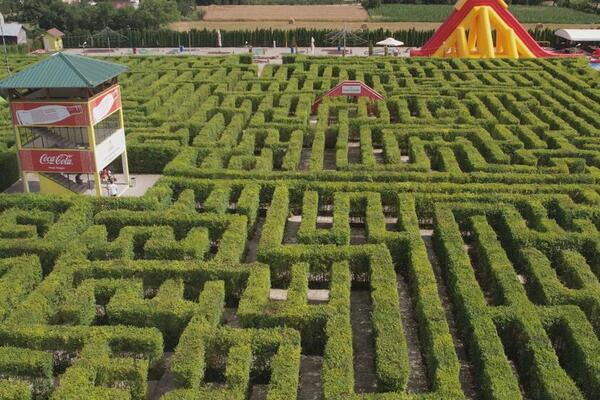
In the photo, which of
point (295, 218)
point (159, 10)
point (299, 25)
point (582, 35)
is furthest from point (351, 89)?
point (159, 10)

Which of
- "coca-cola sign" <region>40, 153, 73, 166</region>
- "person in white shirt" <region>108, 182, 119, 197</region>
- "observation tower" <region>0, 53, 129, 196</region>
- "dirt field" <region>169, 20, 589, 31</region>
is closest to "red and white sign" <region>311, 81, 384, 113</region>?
"observation tower" <region>0, 53, 129, 196</region>

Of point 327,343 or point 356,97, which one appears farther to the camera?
point 356,97

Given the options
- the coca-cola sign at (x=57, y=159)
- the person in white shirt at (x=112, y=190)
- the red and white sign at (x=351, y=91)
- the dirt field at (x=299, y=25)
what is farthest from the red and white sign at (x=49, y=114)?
the dirt field at (x=299, y=25)

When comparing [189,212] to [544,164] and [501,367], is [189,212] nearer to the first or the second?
[501,367]

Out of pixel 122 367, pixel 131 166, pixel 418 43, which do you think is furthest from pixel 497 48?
pixel 122 367

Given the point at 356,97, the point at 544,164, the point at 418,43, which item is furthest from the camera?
the point at 418,43

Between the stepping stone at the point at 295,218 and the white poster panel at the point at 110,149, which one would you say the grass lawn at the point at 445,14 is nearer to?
the white poster panel at the point at 110,149

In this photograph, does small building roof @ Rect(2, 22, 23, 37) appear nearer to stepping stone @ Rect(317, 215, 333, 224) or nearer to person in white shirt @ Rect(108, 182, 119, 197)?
person in white shirt @ Rect(108, 182, 119, 197)

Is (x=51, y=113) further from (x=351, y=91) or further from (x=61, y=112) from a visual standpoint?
(x=351, y=91)
